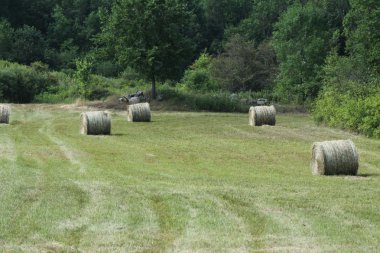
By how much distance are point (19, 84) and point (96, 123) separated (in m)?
33.3

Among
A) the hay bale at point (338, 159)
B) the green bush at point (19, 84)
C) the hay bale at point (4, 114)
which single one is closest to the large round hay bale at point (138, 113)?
the hay bale at point (4, 114)

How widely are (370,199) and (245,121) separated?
28.1 metres

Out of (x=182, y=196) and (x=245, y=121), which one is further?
(x=245, y=121)

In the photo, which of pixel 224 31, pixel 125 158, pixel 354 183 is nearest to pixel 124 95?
pixel 125 158

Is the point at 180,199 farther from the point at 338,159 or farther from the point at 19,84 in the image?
the point at 19,84

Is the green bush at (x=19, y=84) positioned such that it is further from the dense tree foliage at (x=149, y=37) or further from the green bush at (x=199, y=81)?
the green bush at (x=199, y=81)

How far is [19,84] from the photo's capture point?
6312 cm

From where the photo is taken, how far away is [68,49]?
10294 centimetres

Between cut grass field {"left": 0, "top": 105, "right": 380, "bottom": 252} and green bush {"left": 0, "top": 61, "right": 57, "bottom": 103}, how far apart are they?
35.1 metres

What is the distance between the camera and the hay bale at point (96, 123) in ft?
104

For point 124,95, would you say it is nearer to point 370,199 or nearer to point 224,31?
point 370,199

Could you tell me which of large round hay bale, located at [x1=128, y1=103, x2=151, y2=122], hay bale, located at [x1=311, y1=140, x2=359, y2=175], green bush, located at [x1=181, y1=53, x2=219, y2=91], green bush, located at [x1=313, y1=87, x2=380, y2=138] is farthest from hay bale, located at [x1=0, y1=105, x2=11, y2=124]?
green bush, located at [x1=181, y1=53, x2=219, y2=91]

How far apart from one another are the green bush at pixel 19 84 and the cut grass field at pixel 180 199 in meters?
35.1

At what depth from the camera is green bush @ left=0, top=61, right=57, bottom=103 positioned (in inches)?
2443
